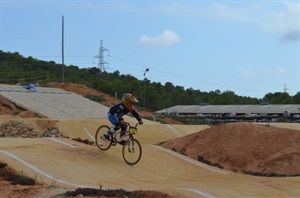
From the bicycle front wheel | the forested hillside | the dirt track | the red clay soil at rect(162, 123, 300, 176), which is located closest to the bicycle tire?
the dirt track

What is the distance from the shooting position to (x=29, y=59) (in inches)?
2670

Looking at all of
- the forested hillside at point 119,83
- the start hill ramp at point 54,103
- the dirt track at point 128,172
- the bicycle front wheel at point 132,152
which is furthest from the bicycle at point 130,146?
the forested hillside at point 119,83

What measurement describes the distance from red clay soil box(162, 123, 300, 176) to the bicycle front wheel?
141 inches

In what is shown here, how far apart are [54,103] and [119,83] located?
66.8ft

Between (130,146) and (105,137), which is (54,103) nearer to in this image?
(105,137)

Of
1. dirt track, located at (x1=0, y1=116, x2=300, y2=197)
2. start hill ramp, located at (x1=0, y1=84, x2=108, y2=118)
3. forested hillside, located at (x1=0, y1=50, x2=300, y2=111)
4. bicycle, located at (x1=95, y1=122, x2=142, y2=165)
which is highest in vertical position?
forested hillside, located at (x1=0, y1=50, x2=300, y2=111)

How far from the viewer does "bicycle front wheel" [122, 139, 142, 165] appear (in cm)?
1512

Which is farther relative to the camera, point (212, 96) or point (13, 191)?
point (212, 96)

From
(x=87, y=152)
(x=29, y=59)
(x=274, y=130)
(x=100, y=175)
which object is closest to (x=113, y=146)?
(x=87, y=152)

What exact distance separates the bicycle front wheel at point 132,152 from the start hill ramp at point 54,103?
15963mm

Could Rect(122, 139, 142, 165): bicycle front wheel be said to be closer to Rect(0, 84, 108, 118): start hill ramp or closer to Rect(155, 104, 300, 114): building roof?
Rect(0, 84, 108, 118): start hill ramp

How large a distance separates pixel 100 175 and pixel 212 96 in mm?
61716

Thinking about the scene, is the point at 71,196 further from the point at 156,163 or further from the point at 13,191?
the point at 156,163

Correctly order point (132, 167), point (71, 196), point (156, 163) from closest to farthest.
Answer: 1. point (71, 196)
2. point (132, 167)
3. point (156, 163)
